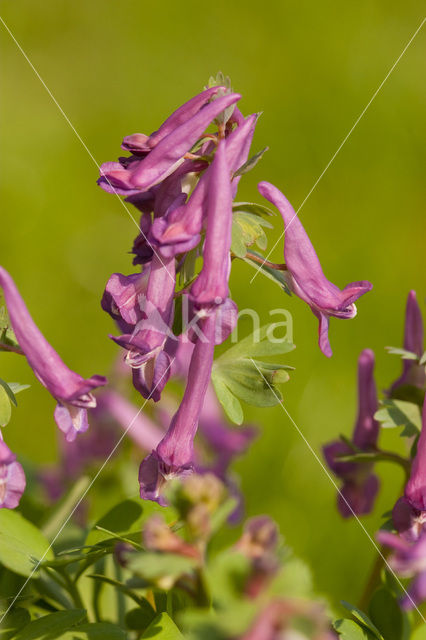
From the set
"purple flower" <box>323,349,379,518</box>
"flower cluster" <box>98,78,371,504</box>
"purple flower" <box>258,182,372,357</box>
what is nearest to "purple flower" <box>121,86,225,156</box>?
"flower cluster" <box>98,78,371,504</box>

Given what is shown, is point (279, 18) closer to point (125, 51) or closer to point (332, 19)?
point (332, 19)

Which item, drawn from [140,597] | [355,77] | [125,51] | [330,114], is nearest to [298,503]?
[140,597]

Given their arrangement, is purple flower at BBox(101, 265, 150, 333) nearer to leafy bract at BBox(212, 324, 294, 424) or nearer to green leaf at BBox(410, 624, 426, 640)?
leafy bract at BBox(212, 324, 294, 424)

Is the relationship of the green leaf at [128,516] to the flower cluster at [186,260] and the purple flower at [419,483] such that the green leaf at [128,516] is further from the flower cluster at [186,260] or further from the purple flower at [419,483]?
the purple flower at [419,483]

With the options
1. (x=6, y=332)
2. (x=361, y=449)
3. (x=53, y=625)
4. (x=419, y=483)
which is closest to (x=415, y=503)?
(x=419, y=483)

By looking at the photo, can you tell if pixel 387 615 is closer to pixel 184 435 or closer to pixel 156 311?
pixel 184 435

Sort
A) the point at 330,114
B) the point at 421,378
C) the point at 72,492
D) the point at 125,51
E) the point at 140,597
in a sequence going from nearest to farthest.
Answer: the point at 140,597 < the point at 421,378 < the point at 72,492 < the point at 330,114 < the point at 125,51
